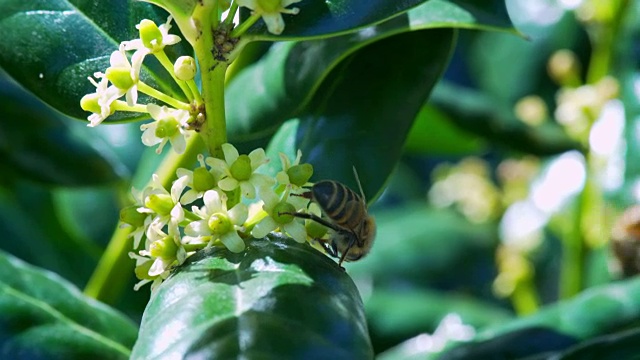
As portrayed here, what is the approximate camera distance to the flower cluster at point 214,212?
51.1 inches

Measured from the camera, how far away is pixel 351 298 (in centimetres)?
118

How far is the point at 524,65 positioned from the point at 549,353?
7.35 ft

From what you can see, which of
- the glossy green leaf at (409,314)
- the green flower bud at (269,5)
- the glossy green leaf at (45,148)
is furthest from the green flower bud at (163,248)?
the glossy green leaf at (409,314)

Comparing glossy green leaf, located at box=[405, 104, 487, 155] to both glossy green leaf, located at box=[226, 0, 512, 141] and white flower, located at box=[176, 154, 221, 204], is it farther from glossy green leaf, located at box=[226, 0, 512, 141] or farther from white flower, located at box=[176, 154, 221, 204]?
white flower, located at box=[176, 154, 221, 204]

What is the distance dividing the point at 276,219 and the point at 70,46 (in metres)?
0.47

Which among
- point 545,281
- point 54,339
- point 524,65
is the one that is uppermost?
point 54,339

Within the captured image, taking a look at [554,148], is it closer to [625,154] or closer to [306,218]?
[625,154]

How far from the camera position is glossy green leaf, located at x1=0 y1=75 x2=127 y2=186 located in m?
2.51

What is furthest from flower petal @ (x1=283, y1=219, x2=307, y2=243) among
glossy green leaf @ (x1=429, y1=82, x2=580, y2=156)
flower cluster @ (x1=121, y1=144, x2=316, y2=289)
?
glossy green leaf @ (x1=429, y1=82, x2=580, y2=156)

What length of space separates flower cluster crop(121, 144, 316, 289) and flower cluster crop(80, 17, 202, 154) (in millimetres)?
57

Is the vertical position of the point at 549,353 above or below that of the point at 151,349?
below

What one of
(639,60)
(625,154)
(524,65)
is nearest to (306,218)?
(625,154)

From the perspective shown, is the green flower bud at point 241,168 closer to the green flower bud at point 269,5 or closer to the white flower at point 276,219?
the white flower at point 276,219

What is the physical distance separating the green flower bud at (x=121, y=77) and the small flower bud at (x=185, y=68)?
0.21ft
